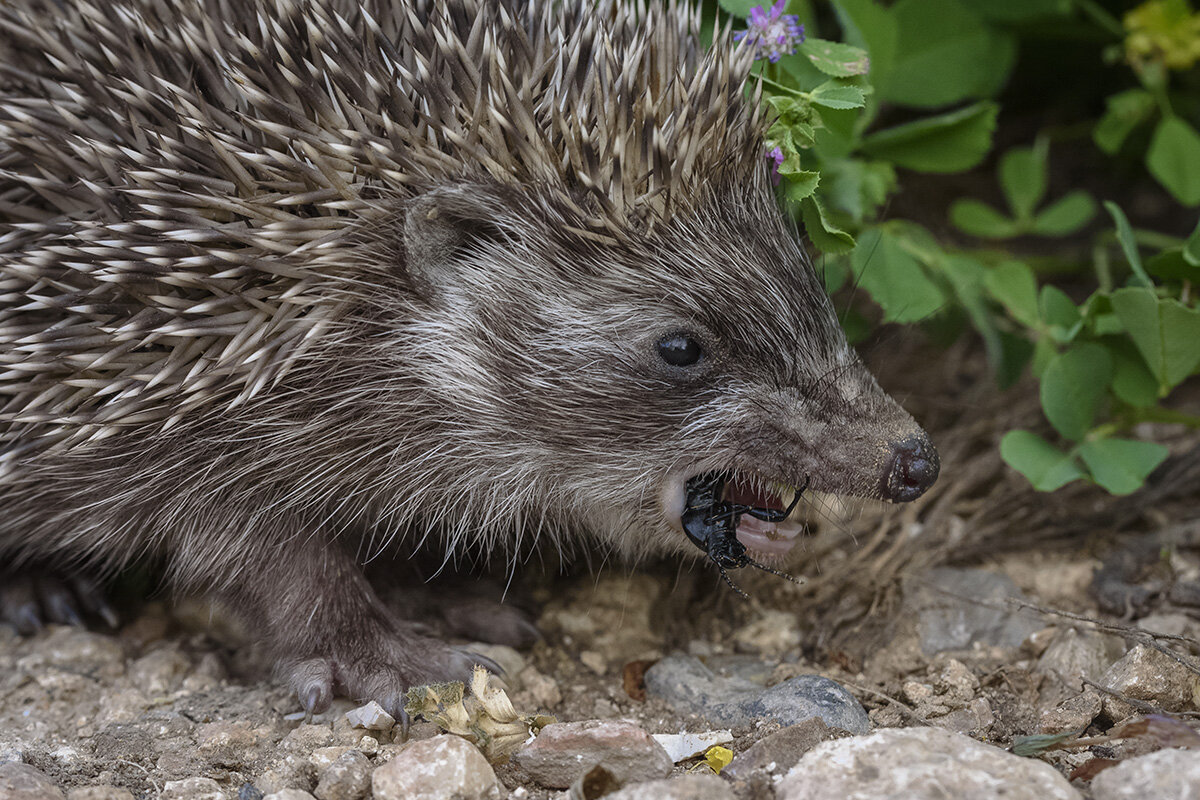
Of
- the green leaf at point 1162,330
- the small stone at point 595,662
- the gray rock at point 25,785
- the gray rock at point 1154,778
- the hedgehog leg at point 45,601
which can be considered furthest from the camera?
the hedgehog leg at point 45,601

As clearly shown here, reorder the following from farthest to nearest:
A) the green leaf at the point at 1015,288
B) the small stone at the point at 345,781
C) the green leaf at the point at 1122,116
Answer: the green leaf at the point at 1122,116 < the green leaf at the point at 1015,288 < the small stone at the point at 345,781

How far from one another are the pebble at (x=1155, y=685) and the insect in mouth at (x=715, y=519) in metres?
0.96

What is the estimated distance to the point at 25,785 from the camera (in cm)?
253

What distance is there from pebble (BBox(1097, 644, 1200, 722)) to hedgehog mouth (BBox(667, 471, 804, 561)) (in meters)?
0.96

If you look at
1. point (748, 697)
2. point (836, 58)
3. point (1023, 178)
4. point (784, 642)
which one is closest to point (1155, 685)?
point (748, 697)

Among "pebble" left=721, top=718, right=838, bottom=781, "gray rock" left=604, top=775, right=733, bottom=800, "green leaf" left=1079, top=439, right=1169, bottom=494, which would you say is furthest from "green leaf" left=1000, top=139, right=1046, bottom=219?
"gray rock" left=604, top=775, right=733, bottom=800

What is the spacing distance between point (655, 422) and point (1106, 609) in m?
1.68

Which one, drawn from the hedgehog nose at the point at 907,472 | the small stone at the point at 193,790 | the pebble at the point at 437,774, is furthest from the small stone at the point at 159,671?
the hedgehog nose at the point at 907,472

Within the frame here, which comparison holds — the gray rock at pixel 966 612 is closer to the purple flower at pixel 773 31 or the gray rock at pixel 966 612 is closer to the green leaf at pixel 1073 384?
the green leaf at pixel 1073 384

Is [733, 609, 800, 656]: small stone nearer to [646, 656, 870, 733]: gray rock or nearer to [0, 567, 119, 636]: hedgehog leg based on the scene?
[646, 656, 870, 733]: gray rock

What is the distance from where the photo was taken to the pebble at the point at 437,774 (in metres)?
2.52

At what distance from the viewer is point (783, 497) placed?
332 cm

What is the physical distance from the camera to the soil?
290 centimetres

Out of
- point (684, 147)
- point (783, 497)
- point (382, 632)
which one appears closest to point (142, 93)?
point (684, 147)
